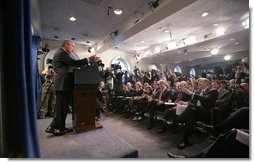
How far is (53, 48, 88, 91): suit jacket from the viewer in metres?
1.58

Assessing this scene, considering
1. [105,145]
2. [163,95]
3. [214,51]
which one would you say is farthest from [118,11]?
[105,145]

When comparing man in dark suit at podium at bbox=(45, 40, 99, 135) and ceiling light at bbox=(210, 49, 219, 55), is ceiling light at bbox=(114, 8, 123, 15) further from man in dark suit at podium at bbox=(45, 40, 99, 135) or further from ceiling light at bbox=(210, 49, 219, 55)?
ceiling light at bbox=(210, 49, 219, 55)

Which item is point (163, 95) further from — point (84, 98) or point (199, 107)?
point (84, 98)

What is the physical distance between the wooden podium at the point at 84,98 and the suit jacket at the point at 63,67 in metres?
A: 0.09

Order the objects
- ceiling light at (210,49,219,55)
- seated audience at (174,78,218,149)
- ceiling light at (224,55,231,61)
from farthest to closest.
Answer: seated audience at (174,78,218,149), ceiling light at (210,49,219,55), ceiling light at (224,55,231,61)

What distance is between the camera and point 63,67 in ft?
5.32

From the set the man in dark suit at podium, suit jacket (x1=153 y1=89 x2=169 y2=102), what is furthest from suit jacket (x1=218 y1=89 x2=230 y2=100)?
the man in dark suit at podium

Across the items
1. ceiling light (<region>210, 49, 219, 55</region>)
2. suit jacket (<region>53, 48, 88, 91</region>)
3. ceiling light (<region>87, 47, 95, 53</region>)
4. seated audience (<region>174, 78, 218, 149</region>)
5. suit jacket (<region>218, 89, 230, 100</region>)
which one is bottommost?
seated audience (<region>174, 78, 218, 149</region>)

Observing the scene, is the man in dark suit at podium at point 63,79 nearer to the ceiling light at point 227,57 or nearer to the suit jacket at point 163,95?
the ceiling light at point 227,57

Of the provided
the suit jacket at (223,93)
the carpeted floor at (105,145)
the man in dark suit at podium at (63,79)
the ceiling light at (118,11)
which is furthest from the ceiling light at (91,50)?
the suit jacket at (223,93)

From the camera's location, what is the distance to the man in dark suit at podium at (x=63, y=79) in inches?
61.6

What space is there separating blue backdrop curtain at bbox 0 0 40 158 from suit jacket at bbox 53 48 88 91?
0.67 m

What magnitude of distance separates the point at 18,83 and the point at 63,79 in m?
0.75

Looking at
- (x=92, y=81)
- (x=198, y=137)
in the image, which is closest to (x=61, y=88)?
(x=92, y=81)
